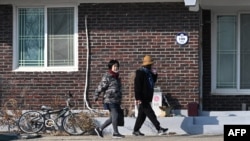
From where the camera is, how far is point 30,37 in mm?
13781

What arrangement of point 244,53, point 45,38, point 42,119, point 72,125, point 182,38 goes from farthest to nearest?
point 244,53, point 45,38, point 182,38, point 42,119, point 72,125

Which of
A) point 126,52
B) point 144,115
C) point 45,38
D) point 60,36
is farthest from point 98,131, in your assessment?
point 45,38

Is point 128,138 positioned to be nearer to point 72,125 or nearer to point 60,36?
point 72,125

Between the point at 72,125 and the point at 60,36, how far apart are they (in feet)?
7.59

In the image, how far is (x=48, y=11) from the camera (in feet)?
45.0

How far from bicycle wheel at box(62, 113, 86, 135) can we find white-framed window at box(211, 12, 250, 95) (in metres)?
3.56

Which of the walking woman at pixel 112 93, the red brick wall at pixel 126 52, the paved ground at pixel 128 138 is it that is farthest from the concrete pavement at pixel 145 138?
the red brick wall at pixel 126 52

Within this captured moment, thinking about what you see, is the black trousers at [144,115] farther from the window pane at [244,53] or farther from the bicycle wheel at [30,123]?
the window pane at [244,53]

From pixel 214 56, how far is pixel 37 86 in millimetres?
4309

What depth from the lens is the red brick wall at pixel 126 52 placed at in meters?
13.2

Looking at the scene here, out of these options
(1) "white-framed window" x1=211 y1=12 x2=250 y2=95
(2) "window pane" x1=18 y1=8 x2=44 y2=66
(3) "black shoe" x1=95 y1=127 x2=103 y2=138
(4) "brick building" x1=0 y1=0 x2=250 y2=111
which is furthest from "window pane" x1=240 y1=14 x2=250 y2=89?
(2) "window pane" x1=18 y1=8 x2=44 y2=66

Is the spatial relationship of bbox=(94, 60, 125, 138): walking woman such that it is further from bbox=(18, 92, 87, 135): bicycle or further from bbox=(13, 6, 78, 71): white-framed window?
bbox=(13, 6, 78, 71): white-framed window

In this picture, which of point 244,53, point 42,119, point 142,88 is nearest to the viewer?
point 142,88

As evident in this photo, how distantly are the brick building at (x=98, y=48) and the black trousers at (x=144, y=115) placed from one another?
1397 mm
